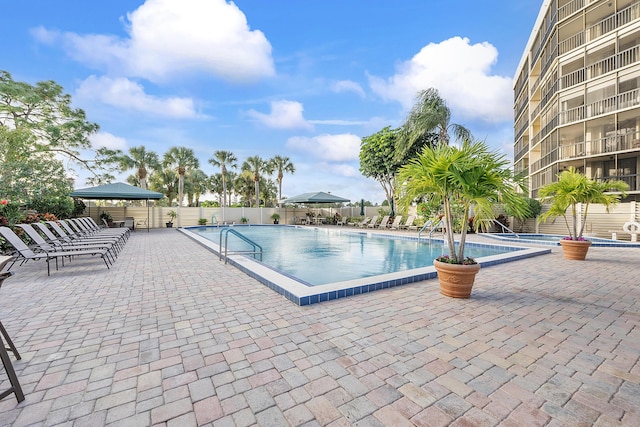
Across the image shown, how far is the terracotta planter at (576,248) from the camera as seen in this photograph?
22.3 ft

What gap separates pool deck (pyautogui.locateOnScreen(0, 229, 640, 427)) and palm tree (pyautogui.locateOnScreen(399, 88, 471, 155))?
1321 cm

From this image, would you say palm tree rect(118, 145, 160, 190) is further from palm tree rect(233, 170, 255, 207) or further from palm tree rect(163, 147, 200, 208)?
palm tree rect(233, 170, 255, 207)

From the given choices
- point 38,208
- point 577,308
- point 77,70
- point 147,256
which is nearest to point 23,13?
point 77,70

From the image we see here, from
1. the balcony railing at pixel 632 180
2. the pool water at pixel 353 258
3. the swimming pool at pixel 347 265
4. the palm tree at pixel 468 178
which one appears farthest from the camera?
the balcony railing at pixel 632 180

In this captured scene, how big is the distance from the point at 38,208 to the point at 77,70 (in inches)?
277

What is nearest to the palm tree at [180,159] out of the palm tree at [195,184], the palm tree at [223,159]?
the palm tree at [223,159]

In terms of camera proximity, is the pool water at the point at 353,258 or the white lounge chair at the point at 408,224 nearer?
the pool water at the point at 353,258

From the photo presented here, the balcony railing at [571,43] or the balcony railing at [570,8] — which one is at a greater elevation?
the balcony railing at [570,8]

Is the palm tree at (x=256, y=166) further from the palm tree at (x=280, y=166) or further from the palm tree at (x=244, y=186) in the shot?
the palm tree at (x=244, y=186)

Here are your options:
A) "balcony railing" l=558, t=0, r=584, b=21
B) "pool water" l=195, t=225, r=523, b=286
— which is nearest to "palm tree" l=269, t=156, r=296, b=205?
"pool water" l=195, t=225, r=523, b=286

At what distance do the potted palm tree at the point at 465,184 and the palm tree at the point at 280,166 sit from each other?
27.5 metres

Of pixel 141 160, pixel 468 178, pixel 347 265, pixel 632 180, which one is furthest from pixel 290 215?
pixel 468 178

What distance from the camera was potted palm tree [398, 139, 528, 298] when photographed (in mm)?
3752

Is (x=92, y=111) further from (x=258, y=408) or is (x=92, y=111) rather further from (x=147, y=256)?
(x=258, y=408)
